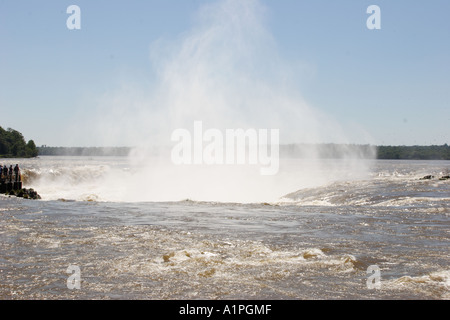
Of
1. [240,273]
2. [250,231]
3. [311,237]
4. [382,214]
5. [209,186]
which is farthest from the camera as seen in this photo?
[209,186]

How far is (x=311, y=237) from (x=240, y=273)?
6056mm

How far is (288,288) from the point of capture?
10070mm

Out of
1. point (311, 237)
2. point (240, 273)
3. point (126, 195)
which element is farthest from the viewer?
point (126, 195)

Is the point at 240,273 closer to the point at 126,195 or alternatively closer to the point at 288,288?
the point at 288,288

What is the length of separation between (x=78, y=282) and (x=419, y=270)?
856cm

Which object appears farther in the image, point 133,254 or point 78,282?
point 133,254

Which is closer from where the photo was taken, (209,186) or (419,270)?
(419,270)

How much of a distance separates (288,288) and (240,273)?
1655 mm

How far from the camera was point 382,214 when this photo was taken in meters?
23.9
